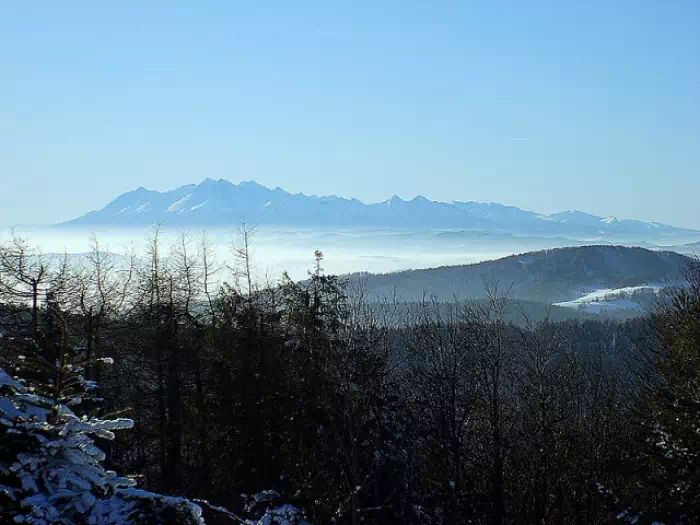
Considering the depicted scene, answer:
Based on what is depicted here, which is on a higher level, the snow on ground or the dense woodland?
the dense woodland

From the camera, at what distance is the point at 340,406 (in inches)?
576

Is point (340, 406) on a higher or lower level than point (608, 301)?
higher

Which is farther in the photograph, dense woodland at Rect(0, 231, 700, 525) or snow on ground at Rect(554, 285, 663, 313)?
snow on ground at Rect(554, 285, 663, 313)

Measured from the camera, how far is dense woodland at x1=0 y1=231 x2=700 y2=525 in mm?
15211

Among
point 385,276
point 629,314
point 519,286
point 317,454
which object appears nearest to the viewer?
point 317,454

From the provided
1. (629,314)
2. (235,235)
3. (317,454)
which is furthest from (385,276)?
(317,454)

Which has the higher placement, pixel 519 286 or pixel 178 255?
pixel 178 255

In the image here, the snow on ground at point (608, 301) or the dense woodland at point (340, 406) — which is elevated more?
the dense woodland at point (340, 406)

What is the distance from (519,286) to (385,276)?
63.9m

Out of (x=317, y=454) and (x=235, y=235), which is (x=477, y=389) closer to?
(x=317, y=454)

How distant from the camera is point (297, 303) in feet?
59.4

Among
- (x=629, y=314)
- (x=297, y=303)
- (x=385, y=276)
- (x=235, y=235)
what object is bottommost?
(x=629, y=314)

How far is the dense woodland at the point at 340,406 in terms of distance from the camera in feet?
49.9

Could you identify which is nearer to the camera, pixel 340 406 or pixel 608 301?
pixel 340 406
